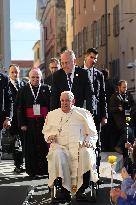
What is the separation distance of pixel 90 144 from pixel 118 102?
17.6 ft

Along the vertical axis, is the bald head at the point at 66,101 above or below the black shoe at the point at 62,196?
above

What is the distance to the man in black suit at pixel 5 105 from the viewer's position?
35.7 feet

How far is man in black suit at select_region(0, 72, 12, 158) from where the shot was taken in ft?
35.7

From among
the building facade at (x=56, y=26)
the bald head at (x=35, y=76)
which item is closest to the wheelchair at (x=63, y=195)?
the bald head at (x=35, y=76)

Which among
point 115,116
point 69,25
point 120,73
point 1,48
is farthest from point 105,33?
point 115,116

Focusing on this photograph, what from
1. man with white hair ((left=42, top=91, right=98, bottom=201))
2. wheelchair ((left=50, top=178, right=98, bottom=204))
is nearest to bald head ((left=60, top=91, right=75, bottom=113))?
man with white hair ((left=42, top=91, right=98, bottom=201))

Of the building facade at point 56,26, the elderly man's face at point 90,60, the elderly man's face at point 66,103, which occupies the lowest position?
the elderly man's face at point 66,103

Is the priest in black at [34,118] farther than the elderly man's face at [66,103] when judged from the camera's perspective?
Yes

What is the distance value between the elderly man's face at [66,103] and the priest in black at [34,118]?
7.30 ft

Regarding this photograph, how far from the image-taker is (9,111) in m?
11.0

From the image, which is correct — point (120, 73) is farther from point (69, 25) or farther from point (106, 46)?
point (69, 25)

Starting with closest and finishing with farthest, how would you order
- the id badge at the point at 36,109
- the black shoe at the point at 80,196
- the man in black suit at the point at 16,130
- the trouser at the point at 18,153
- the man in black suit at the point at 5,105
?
the black shoe at the point at 80,196 < the man in black suit at the point at 5,105 < the id badge at the point at 36,109 < the man in black suit at the point at 16,130 < the trouser at the point at 18,153

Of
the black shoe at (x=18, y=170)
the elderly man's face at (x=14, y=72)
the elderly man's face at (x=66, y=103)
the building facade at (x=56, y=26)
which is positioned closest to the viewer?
the elderly man's face at (x=66, y=103)

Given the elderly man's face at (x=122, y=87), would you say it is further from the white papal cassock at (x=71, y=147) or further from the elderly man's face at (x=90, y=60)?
the white papal cassock at (x=71, y=147)
